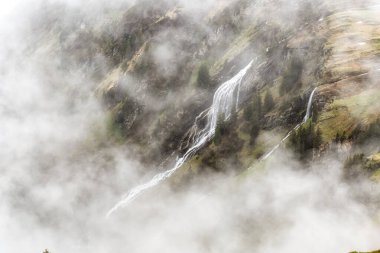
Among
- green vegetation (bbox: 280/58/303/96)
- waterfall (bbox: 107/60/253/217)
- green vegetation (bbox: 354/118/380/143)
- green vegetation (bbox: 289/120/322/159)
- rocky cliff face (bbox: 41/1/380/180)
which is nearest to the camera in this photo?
green vegetation (bbox: 354/118/380/143)

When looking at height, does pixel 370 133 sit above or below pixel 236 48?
below

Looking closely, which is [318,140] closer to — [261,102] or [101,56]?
[261,102]

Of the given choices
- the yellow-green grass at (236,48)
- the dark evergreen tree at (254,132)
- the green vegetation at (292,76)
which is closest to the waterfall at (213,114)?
the dark evergreen tree at (254,132)

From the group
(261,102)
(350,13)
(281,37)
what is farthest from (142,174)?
(350,13)

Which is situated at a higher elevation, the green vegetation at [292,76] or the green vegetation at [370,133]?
the green vegetation at [292,76]

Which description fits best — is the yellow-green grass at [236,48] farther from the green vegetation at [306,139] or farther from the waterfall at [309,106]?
the green vegetation at [306,139]

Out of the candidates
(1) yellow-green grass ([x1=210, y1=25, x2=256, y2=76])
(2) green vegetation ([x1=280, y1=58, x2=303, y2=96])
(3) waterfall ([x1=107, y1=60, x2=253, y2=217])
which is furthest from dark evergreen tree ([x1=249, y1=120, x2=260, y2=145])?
(1) yellow-green grass ([x1=210, y1=25, x2=256, y2=76])

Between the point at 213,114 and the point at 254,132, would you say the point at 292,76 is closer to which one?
the point at 254,132

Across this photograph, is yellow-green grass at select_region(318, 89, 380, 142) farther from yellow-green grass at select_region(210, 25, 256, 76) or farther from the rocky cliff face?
→ yellow-green grass at select_region(210, 25, 256, 76)

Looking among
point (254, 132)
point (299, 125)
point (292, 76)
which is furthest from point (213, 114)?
point (299, 125)

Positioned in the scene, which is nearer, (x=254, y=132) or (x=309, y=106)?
(x=309, y=106)
